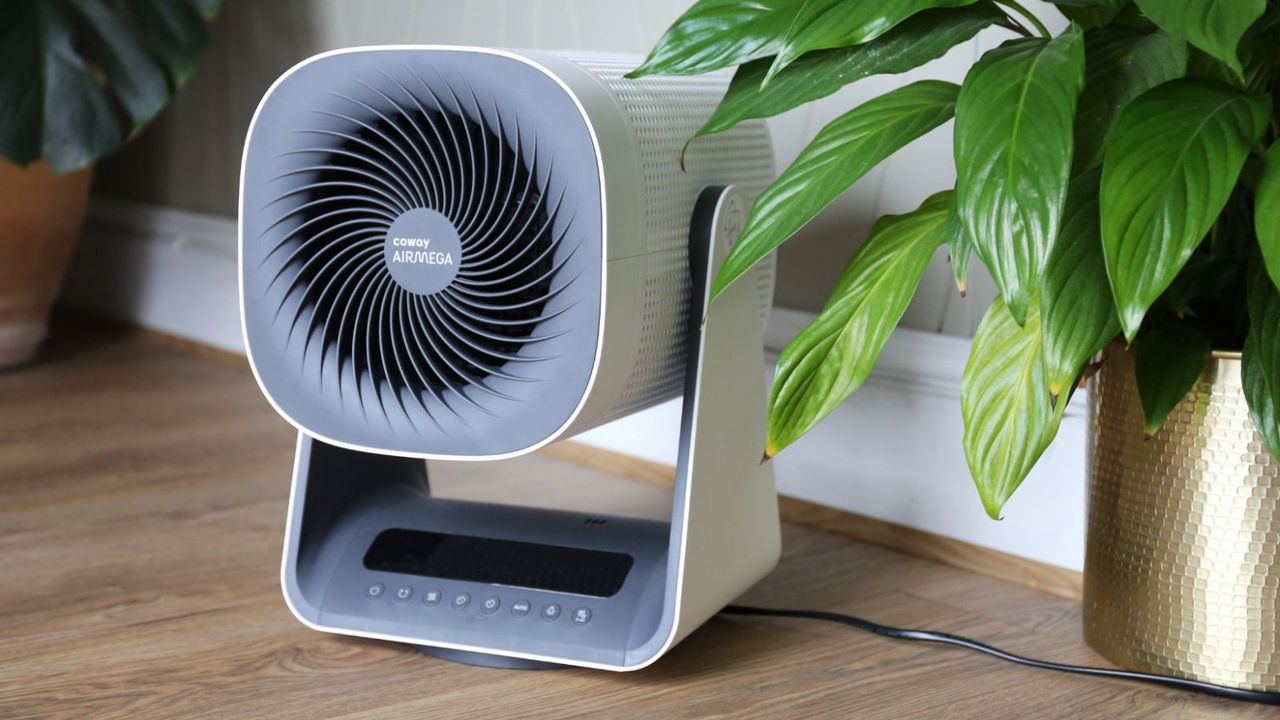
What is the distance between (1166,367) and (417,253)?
51cm

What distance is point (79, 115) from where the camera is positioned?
1816 millimetres

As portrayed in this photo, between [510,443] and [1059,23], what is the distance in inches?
24.6

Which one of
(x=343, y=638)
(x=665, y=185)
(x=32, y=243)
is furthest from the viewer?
(x=32, y=243)

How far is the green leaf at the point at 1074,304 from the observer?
Answer: 754mm

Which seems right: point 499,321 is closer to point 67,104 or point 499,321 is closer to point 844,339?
point 844,339

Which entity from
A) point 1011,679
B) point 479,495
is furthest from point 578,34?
point 1011,679

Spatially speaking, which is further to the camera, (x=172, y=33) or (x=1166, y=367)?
(x=172, y=33)

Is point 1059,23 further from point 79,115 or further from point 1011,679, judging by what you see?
point 79,115

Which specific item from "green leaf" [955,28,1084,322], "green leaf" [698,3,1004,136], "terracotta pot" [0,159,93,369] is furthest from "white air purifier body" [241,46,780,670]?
"terracotta pot" [0,159,93,369]

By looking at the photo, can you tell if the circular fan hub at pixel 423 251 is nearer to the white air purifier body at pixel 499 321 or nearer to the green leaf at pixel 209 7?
the white air purifier body at pixel 499 321

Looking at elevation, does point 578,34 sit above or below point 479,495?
above

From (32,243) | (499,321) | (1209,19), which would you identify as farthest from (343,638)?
(32,243)

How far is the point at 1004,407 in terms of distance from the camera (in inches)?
32.4

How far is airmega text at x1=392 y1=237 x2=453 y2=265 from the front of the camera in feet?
2.91
